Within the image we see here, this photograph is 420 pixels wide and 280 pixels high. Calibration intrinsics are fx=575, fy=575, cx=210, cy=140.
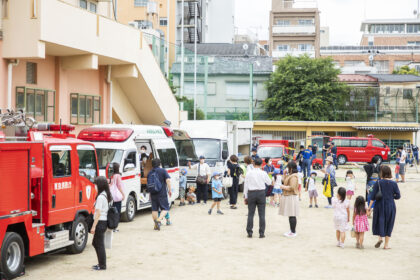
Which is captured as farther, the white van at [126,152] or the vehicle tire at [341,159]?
the vehicle tire at [341,159]

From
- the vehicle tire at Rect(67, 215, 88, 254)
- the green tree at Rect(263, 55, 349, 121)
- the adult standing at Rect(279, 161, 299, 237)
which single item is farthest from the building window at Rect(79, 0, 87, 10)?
the green tree at Rect(263, 55, 349, 121)

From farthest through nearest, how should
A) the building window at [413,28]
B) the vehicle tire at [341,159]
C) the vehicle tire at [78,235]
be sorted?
the building window at [413,28]
the vehicle tire at [341,159]
the vehicle tire at [78,235]

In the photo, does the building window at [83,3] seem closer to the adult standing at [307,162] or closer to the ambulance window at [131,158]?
the ambulance window at [131,158]

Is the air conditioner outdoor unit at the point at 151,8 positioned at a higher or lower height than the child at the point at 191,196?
higher

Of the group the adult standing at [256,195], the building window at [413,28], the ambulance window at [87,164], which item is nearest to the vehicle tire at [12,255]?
the ambulance window at [87,164]

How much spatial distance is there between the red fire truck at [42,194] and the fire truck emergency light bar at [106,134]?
3.34 metres

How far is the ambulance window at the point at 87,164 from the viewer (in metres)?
11.6

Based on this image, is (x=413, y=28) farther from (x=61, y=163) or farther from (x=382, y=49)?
(x=61, y=163)

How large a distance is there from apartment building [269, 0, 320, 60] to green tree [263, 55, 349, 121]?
25557mm

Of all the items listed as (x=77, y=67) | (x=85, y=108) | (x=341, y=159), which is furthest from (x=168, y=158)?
(x=341, y=159)

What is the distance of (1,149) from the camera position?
8.63 m

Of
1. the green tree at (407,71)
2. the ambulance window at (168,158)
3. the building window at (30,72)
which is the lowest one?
the ambulance window at (168,158)

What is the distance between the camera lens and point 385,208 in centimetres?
1177

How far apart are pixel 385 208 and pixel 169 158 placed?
8104 millimetres
